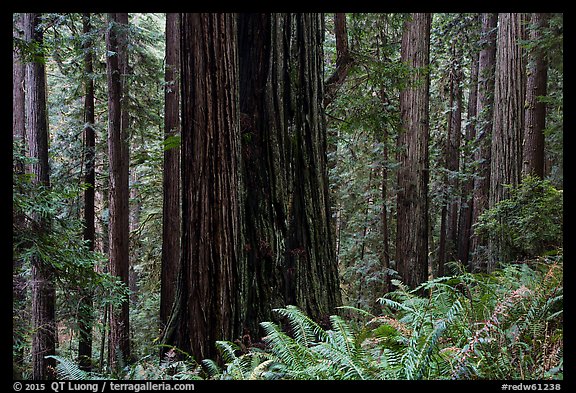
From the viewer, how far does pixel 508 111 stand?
8602mm

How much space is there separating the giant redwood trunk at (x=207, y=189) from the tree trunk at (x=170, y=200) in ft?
18.5

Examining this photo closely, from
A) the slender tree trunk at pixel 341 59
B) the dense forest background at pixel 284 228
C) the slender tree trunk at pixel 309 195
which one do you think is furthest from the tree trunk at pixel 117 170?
the slender tree trunk at pixel 309 195

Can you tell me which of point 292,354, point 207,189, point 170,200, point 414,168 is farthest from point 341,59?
point 292,354

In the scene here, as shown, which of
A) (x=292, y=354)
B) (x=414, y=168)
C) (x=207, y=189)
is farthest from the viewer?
(x=414, y=168)

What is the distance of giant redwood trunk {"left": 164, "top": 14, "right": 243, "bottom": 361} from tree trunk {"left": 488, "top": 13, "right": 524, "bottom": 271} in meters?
6.25

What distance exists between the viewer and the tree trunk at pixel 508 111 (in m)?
8.33

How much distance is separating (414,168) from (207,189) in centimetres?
658

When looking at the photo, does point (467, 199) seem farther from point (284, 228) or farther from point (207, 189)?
point (207, 189)
